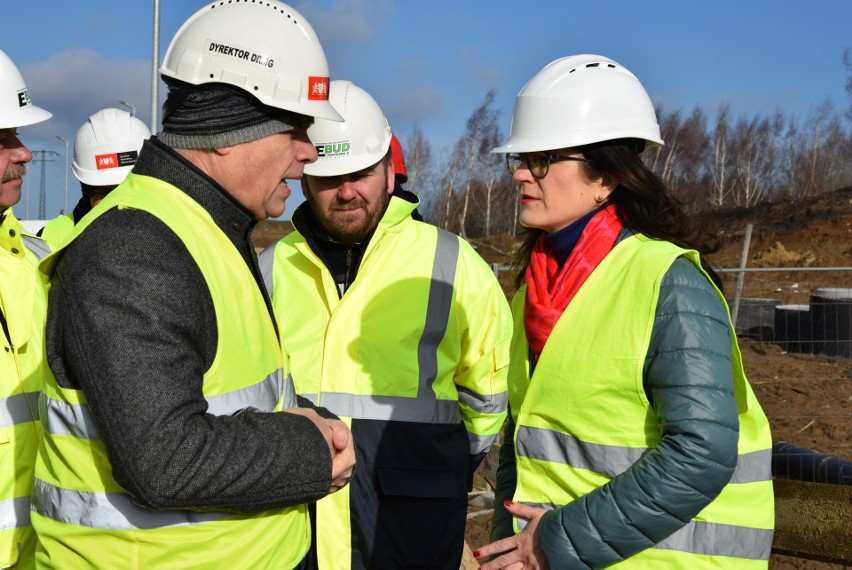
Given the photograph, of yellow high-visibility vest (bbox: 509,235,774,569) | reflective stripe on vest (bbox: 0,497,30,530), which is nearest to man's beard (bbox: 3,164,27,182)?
reflective stripe on vest (bbox: 0,497,30,530)

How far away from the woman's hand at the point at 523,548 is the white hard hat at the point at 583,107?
106 cm

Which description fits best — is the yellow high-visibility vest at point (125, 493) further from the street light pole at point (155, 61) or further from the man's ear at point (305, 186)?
the street light pole at point (155, 61)

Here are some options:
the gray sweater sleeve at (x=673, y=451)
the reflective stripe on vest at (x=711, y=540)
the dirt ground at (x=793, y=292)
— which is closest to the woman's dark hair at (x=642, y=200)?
the gray sweater sleeve at (x=673, y=451)

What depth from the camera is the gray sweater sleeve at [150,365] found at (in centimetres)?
185

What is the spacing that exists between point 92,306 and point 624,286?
1.33 metres

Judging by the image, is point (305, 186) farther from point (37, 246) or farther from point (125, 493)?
point (125, 493)

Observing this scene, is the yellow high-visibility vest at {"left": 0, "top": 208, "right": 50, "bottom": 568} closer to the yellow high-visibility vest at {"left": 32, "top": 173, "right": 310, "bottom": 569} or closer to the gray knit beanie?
the yellow high-visibility vest at {"left": 32, "top": 173, "right": 310, "bottom": 569}

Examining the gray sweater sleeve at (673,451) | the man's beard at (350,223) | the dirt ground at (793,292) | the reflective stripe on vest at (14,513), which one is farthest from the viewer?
the dirt ground at (793,292)

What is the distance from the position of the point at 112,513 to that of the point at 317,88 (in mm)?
1216

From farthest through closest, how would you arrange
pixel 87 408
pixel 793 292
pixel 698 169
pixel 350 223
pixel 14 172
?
pixel 698 169, pixel 793 292, pixel 350 223, pixel 14 172, pixel 87 408

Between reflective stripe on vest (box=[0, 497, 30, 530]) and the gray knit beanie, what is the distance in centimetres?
145

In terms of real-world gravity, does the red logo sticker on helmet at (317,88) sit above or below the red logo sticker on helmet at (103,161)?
below

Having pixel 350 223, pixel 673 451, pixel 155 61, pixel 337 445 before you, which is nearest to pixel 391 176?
pixel 350 223

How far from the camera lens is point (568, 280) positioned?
2.52 m
